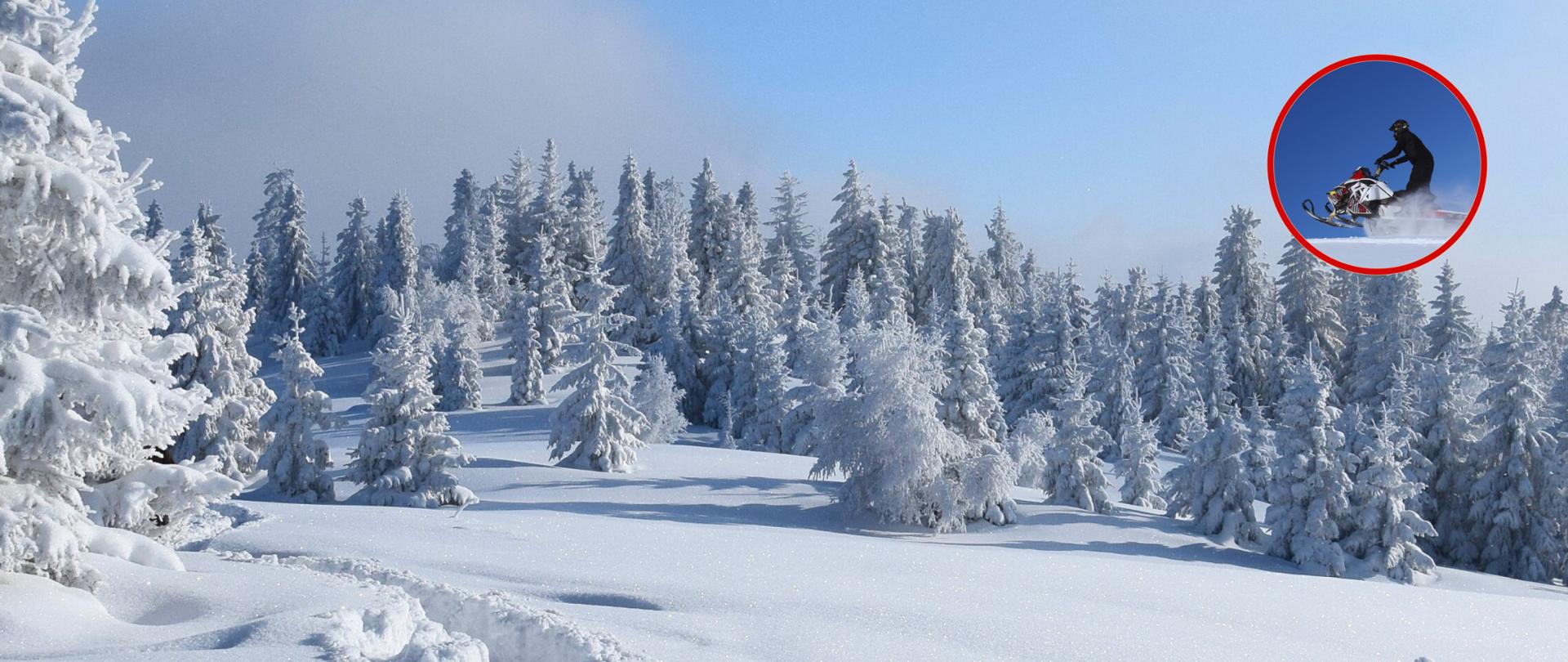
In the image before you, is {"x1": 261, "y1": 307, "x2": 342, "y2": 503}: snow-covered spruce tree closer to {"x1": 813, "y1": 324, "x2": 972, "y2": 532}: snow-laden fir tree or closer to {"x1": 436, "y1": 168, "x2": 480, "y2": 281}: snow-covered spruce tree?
{"x1": 813, "y1": 324, "x2": 972, "y2": 532}: snow-laden fir tree

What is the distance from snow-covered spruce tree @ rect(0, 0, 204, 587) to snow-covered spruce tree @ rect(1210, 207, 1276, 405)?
2381 inches

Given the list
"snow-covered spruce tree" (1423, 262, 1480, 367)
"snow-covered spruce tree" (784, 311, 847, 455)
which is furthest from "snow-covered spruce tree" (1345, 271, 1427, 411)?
"snow-covered spruce tree" (784, 311, 847, 455)

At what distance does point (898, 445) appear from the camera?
28.7m

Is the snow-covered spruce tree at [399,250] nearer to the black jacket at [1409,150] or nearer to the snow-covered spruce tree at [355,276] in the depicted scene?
the snow-covered spruce tree at [355,276]

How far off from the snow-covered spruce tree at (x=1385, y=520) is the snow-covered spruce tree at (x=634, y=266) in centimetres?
4529

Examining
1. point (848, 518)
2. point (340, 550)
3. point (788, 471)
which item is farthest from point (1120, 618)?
point (788, 471)

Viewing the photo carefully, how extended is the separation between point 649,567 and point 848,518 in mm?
16455

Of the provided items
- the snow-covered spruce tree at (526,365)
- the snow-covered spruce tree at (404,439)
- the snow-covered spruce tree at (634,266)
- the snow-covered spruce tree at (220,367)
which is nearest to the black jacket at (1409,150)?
the snow-covered spruce tree at (404,439)

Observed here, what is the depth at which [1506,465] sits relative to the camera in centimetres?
3616

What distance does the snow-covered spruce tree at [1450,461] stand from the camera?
124ft

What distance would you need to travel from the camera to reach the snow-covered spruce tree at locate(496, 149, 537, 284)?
87.6m

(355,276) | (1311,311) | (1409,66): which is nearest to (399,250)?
(355,276)

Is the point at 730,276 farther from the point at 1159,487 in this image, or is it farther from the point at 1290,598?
the point at 1290,598

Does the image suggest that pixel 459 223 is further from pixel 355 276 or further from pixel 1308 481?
pixel 1308 481
